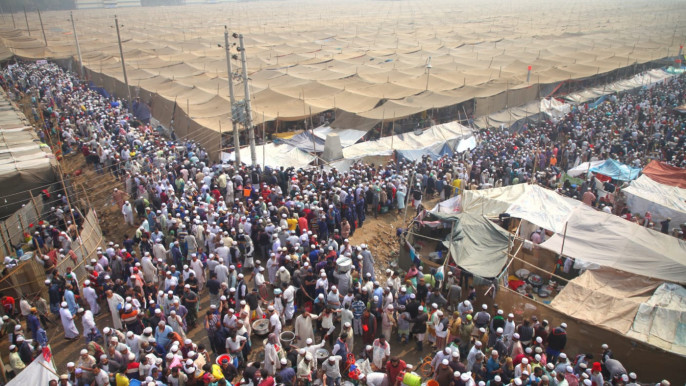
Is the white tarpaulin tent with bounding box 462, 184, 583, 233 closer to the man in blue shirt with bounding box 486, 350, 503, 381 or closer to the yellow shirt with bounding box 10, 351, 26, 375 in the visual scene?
the man in blue shirt with bounding box 486, 350, 503, 381

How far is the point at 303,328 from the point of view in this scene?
8.48m

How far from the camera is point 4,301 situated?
9.37 m

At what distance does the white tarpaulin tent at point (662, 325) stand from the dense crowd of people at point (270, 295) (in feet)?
2.26

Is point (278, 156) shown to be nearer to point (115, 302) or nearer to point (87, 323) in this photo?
point (115, 302)

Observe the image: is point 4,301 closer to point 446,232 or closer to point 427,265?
point 427,265

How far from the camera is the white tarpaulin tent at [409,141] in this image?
18312 mm

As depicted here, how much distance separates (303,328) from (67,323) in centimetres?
459

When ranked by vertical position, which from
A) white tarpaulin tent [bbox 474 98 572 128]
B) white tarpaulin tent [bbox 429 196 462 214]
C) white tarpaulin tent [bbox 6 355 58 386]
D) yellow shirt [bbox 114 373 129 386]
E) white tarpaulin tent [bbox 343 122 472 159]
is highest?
white tarpaulin tent [bbox 6 355 58 386]

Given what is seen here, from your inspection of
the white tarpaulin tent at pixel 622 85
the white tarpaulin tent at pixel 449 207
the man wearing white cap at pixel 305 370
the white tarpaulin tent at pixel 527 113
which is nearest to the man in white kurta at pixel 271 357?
the man wearing white cap at pixel 305 370

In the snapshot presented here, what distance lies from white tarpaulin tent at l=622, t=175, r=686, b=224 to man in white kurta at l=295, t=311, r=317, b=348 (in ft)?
35.6

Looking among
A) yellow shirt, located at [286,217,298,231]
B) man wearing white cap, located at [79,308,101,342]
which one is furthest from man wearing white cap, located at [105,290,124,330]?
yellow shirt, located at [286,217,298,231]

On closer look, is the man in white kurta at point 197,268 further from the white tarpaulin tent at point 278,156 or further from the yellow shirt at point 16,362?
the white tarpaulin tent at point 278,156

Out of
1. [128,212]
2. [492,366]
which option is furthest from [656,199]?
[128,212]

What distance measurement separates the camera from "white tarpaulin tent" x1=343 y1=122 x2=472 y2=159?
60.1 feet
